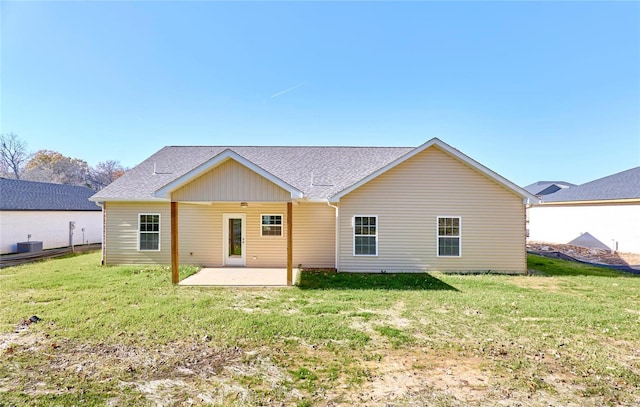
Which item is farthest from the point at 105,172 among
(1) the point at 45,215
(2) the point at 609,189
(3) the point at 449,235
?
(2) the point at 609,189

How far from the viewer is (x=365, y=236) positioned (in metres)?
11.0

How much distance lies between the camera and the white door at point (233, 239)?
12.1 meters

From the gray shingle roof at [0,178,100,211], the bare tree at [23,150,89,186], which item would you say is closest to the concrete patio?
the gray shingle roof at [0,178,100,211]

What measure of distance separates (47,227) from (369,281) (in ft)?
66.5

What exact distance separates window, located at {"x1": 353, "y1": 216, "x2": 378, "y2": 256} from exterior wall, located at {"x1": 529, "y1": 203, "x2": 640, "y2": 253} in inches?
613

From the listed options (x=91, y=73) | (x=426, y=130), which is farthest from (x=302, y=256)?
(x=91, y=73)

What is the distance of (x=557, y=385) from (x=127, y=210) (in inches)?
561

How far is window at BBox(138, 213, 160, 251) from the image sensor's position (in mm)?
12195

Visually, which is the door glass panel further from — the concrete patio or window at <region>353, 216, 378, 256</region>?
window at <region>353, 216, 378, 256</region>

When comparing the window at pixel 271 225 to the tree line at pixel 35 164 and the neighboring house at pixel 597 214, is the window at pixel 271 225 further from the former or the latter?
the tree line at pixel 35 164

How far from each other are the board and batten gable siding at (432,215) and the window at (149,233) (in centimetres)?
786

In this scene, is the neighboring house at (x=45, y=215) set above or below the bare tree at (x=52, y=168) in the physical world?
below

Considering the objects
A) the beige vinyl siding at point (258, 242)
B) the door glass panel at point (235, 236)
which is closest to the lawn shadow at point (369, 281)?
the beige vinyl siding at point (258, 242)

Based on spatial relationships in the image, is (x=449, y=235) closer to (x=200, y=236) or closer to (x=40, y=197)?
(x=200, y=236)
